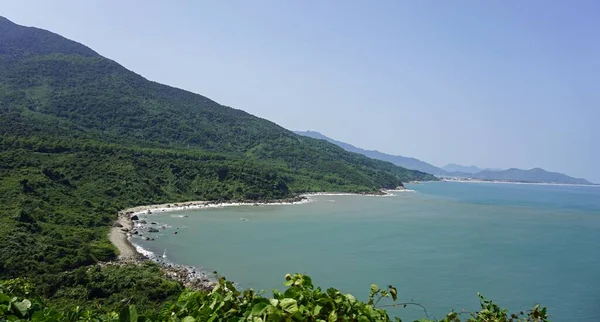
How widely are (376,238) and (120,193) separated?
29589 mm

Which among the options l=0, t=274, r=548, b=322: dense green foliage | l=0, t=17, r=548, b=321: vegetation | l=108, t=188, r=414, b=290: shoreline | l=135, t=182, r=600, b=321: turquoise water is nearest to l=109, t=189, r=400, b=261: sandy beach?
l=108, t=188, r=414, b=290: shoreline

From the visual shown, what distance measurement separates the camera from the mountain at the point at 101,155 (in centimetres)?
2750

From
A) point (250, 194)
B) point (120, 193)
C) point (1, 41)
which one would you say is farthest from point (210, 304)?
point (1, 41)

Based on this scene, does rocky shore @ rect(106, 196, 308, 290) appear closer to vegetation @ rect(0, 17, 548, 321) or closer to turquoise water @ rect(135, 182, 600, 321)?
vegetation @ rect(0, 17, 548, 321)

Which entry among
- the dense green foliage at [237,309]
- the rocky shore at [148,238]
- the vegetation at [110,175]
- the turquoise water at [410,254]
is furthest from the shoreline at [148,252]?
the dense green foliage at [237,309]

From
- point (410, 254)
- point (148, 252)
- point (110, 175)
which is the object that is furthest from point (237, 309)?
point (110, 175)

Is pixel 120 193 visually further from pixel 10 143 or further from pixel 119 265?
pixel 119 265

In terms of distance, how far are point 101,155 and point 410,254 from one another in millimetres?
41342

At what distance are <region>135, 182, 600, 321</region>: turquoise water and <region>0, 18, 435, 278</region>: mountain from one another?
7.01 metres

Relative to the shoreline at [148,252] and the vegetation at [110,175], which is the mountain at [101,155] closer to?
the vegetation at [110,175]

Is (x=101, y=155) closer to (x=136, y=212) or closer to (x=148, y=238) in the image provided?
(x=136, y=212)

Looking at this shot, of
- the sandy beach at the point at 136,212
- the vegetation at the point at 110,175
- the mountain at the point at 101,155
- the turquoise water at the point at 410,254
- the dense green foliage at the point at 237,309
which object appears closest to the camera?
the dense green foliage at the point at 237,309

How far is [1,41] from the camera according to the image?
117500 mm

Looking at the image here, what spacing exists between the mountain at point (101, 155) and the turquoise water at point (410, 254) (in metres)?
7.01
